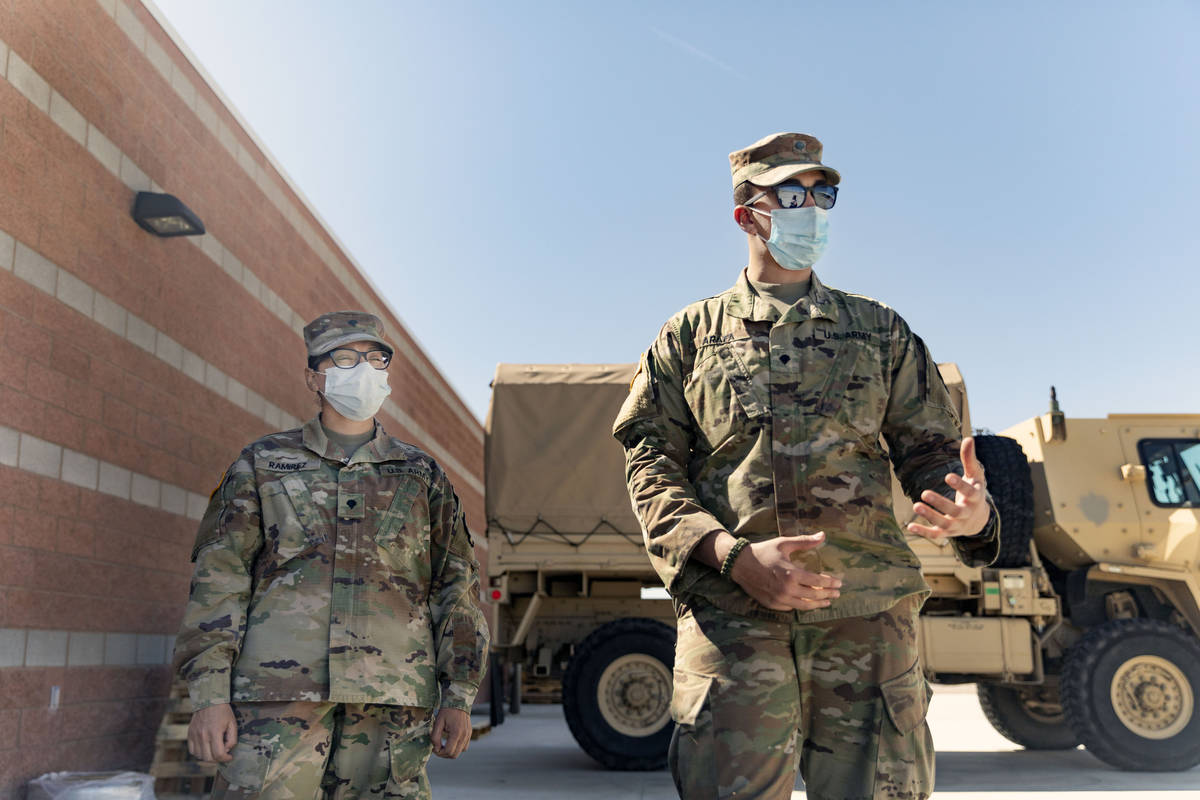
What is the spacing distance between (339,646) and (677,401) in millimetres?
1098

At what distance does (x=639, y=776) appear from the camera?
7246 millimetres

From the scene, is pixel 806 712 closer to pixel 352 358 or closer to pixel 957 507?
pixel 957 507

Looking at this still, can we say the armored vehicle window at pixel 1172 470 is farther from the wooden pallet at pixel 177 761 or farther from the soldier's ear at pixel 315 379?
the soldier's ear at pixel 315 379

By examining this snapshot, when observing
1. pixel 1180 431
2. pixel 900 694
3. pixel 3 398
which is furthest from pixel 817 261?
pixel 1180 431

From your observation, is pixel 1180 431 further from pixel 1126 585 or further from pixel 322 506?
pixel 322 506

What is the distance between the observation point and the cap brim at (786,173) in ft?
7.67

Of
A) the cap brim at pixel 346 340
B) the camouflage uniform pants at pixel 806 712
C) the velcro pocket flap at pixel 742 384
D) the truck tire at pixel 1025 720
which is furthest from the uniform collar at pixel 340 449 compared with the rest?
the truck tire at pixel 1025 720

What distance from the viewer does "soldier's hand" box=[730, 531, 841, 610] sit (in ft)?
6.30

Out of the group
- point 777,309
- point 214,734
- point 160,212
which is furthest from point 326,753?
point 160,212

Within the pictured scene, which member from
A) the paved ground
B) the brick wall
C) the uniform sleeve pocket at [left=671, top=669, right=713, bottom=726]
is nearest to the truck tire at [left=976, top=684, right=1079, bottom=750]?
the paved ground

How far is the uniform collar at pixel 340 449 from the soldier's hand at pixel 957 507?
61.5 inches

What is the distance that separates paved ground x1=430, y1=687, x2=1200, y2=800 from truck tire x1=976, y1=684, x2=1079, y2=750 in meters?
0.13

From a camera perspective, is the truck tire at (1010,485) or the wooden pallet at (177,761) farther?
the truck tire at (1010,485)

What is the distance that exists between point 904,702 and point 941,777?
605 cm
